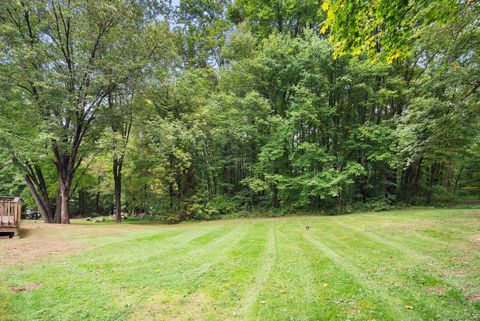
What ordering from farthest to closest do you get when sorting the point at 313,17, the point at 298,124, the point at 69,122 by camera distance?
the point at 313,17 < the point at 298,124 < the point at 69,122

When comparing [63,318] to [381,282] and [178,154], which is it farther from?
[178,154]

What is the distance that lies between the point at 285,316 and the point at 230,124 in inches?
585

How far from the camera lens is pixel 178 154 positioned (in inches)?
574

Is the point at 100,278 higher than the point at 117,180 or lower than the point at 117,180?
lower

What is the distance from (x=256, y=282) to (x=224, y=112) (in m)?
14.5

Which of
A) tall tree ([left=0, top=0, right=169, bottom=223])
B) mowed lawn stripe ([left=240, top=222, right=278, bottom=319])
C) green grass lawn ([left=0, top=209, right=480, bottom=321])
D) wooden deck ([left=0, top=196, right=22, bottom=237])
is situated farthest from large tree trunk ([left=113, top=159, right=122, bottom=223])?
mowed lawn stripe ([left=240, top=222, right=278, bottom=319])

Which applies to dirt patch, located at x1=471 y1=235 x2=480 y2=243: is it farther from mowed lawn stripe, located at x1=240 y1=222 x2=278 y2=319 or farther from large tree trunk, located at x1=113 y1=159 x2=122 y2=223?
large tree trunk, located at x1=113 y1=159 x2=122 y2=223

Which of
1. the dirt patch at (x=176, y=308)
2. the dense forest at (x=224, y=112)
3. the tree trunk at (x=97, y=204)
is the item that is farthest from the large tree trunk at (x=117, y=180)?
the tree trunk at (x=97, y=204)

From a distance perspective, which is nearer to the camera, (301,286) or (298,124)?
(301,286)

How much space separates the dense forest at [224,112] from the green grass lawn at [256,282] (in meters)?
5.89

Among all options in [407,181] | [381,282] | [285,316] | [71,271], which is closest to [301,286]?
[285,316]

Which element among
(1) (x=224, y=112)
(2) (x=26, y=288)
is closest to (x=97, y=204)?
(1) (x=224, y=112)

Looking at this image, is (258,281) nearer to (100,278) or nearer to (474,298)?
(100,278)

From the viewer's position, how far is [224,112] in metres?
17.8
